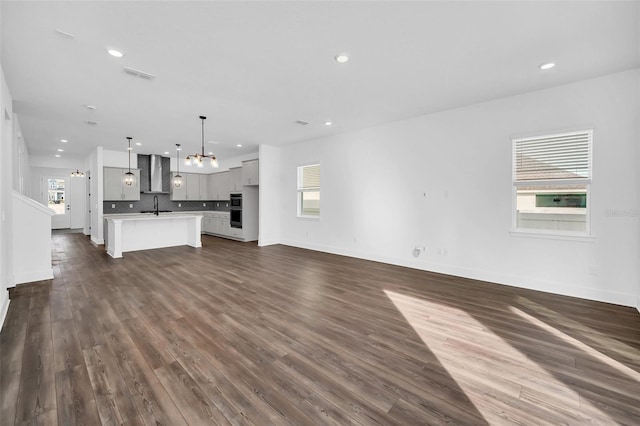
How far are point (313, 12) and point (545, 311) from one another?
4.06 meters

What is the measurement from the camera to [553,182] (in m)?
3.92

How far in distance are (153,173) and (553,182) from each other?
1052 centimetres

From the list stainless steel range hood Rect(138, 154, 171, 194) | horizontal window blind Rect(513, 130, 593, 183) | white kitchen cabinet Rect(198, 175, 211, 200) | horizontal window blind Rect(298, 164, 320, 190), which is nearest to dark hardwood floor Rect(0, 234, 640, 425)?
horizontal window blind Rect(513, 130, 593, 183)

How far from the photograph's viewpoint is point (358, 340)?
102 inches

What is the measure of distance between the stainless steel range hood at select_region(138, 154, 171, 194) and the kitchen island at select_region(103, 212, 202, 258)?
6.72ft

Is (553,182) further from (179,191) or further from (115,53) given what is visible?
(179,191)

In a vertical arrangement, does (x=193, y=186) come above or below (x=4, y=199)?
above

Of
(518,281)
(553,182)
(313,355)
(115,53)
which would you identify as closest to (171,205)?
(115,53)

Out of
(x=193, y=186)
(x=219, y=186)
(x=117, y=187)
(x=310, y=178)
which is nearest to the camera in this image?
(x=310, y=178)

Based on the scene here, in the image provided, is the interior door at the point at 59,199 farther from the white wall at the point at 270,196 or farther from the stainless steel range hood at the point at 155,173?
the white wall at the point at 270,196

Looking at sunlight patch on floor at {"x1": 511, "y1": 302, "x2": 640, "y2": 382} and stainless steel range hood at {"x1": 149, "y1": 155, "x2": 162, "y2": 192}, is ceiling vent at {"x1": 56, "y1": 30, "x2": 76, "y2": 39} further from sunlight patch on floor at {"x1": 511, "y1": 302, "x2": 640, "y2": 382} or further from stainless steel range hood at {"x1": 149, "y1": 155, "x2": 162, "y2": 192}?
stainless steel range hood at {"x1": 149, "y1": 155, "x2": 162, "y2": 192}

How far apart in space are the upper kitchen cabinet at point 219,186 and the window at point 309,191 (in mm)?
3510

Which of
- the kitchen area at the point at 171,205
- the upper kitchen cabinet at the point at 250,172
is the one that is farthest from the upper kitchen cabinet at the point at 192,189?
the upper kitchen cabinet at the point at 250,172

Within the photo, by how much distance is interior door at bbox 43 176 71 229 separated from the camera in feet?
35.2
